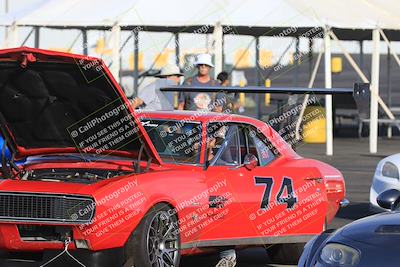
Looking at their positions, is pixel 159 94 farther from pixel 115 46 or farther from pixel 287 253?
pixel 115 46

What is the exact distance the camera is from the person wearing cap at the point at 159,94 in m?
10.9

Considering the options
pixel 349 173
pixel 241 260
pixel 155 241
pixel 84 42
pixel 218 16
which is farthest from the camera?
pixel 84 42

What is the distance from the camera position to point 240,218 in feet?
25.4

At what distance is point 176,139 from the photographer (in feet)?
26.5

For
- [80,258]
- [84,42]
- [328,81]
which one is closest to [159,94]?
[80,258]

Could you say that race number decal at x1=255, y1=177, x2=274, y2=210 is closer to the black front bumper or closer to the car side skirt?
the car side skirt

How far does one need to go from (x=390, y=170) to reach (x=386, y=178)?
105 millimetres

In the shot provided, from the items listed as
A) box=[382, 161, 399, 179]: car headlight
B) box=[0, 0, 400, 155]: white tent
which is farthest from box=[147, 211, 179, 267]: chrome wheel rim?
box=[0, 0, 400, 155]: white tent

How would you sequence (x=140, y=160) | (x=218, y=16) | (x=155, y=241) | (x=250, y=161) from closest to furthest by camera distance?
(x=155, y=241), (x=140, y=160), (x=250, y=161), (x=218, y=16)

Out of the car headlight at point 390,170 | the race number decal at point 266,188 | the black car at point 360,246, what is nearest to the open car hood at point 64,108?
the race number decal at point 266,188

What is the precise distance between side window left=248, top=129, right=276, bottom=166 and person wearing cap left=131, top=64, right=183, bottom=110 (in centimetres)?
191

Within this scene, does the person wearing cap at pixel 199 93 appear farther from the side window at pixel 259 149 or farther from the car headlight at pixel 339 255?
the car headlight at pixel 339 255

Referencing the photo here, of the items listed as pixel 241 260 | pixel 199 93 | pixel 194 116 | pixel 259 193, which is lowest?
pixel 241 260

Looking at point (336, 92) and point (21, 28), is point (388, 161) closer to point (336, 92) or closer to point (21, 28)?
point (336, 92)
